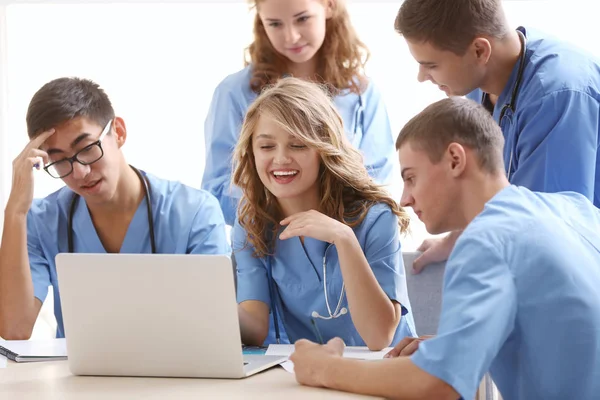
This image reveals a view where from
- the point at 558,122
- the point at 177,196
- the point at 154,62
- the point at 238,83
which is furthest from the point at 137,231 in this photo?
the point at 154,62

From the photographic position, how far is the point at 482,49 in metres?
1.80

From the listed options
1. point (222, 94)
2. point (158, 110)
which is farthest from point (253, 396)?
point (158, 110)

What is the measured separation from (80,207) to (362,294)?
817 millimetres

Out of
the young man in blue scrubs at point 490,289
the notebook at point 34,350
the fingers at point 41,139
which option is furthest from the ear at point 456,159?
the fingers at point 41,139

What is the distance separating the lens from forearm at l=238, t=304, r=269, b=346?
5.92 ft

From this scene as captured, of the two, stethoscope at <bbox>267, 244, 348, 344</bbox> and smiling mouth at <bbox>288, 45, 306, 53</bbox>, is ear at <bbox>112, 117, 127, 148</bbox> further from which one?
smiling mouth at <bbox>288, 45, 306, 53</bbox>

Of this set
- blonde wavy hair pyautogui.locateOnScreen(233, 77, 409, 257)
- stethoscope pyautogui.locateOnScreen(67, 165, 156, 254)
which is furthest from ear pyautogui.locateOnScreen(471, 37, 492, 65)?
stethoscope pyautogui.locateOnScreen(67, 165, 156, 254)

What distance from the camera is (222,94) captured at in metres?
2.59

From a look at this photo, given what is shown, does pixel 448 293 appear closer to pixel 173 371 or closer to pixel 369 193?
pixel 173 371

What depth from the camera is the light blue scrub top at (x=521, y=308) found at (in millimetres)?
1133

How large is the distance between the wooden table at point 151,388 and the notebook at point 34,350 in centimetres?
13

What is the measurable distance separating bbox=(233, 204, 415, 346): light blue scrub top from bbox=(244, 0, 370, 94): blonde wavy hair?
68 centimetres

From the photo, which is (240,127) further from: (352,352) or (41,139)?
(352,352)

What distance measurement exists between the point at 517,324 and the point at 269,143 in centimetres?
91
